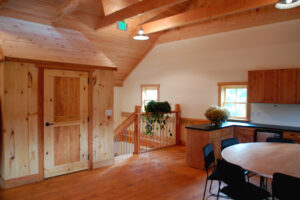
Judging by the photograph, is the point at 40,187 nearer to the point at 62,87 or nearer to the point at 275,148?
the point at 62,87

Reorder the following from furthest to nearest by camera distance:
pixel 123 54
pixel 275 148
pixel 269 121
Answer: pixel 123 54
pixel 269 121
pixel 275 148

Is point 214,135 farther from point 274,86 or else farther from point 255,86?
point 274,86

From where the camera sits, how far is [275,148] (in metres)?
3.17

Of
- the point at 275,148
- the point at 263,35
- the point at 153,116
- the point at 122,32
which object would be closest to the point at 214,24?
the point at 263,35

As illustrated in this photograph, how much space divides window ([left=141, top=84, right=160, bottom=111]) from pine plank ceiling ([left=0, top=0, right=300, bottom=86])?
1.07 meters

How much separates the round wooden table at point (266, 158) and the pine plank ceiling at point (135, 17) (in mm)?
2649

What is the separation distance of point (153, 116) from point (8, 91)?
11.5 feet

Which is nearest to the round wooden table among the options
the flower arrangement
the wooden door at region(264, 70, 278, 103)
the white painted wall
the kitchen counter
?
the kitchen counter

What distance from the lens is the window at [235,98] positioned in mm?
5648

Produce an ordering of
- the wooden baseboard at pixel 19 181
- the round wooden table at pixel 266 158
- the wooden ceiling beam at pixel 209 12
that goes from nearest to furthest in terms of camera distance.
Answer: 1. the round wooden table at pixel 266 158
2. the wooden baseboard at pixel 19 181
3. the wooden ceiling beam at pixel 209 12

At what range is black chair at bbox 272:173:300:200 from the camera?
2006 millimetres

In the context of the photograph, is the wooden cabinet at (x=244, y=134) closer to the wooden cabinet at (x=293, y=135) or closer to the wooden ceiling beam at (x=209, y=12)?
the wooden cabinet at (x=293, y=135)

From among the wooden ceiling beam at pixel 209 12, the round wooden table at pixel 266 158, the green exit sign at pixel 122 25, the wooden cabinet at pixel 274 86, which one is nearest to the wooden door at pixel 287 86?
the wooden cabinet at pixel 274 86

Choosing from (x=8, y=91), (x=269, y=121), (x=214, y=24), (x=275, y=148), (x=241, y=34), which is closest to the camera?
(x=275, y=148)
